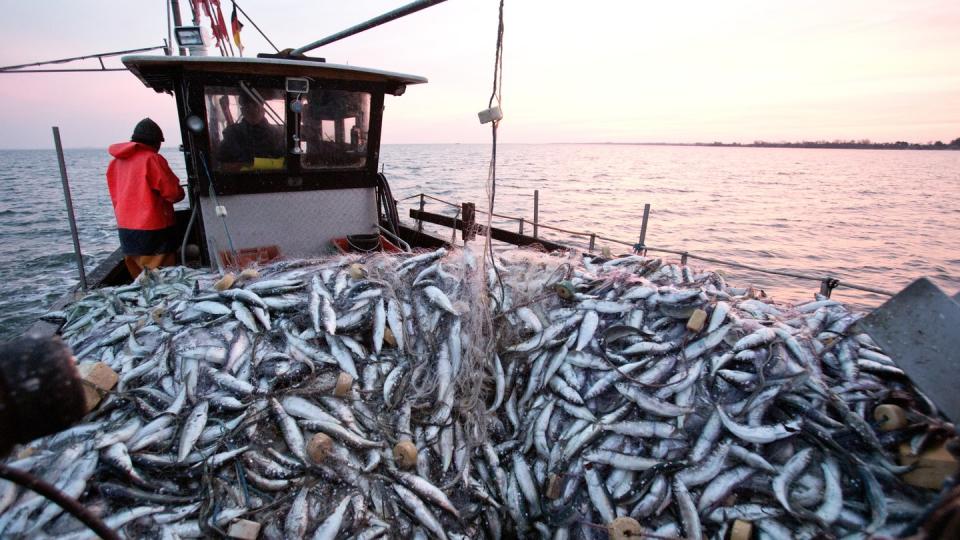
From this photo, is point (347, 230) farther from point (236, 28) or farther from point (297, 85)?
point (236, 28)

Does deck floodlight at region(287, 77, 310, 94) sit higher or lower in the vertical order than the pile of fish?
higher

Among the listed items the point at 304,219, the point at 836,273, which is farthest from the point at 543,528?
the point at 836,273

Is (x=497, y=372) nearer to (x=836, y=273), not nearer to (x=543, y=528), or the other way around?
(x=543, y=528)

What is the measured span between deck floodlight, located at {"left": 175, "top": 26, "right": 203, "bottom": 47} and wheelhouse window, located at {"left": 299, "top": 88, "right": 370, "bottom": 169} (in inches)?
64.1

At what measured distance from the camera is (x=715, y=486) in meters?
3.76

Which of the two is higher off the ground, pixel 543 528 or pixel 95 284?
pixel 95 284

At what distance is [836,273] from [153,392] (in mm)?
21782

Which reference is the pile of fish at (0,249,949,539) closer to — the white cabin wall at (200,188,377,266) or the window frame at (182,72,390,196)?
the white cabin wall at (200,188,377,266)

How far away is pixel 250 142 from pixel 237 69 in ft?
3.66

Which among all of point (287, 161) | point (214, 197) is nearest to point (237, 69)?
point (287, 161)

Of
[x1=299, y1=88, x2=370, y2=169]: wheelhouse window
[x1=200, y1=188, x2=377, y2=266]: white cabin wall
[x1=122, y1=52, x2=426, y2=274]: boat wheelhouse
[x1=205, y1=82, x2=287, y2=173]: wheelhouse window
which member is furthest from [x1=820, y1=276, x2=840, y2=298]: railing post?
[x1=205, y1=82, x2=287, y2=173]: wheelhouse window

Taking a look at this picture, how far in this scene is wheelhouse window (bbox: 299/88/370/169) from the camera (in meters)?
8.13

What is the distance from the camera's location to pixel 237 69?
23.8ft

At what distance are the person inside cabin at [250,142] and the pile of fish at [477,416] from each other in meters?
3.16
